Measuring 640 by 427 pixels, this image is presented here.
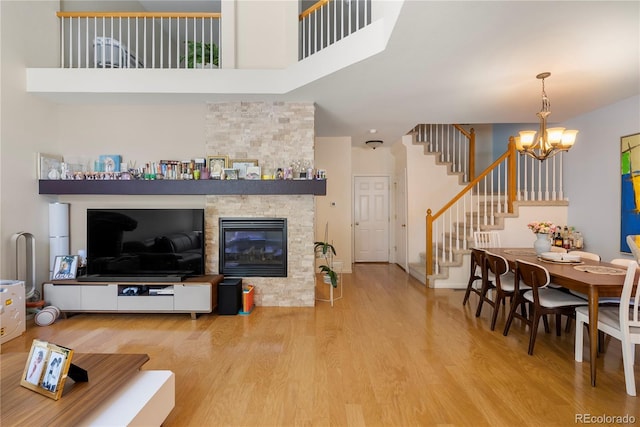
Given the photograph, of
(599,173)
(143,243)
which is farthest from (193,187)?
(599,173)

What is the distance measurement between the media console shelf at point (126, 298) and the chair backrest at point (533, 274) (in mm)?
3296

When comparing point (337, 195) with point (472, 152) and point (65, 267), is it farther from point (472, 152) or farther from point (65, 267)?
point (65, 267)

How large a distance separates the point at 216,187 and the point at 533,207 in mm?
4905

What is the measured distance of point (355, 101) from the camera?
4023 mm

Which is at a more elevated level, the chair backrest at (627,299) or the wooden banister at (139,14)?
the wooden banister at (139,14)

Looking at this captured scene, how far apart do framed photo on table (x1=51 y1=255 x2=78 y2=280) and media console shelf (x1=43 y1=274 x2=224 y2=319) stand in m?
0.13

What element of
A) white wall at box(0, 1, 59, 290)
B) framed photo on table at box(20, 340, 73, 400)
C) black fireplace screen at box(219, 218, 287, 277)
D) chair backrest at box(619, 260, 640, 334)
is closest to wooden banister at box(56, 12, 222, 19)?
white wall at box(0, 1, 59, 290)

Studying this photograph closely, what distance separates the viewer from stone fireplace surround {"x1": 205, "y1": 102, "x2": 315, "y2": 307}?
404 centimetres

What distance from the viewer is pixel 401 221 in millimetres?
6672

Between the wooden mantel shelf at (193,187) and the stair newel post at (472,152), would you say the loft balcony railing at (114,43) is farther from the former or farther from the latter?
the stair newel post at (472,152)

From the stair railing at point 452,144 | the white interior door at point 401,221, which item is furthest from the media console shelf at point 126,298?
the stair railing at point 452,144

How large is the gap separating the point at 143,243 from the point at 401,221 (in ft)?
16.0

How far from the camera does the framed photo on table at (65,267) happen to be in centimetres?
375

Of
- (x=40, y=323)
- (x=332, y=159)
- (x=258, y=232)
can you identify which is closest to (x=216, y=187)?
(x=258, y=232)
